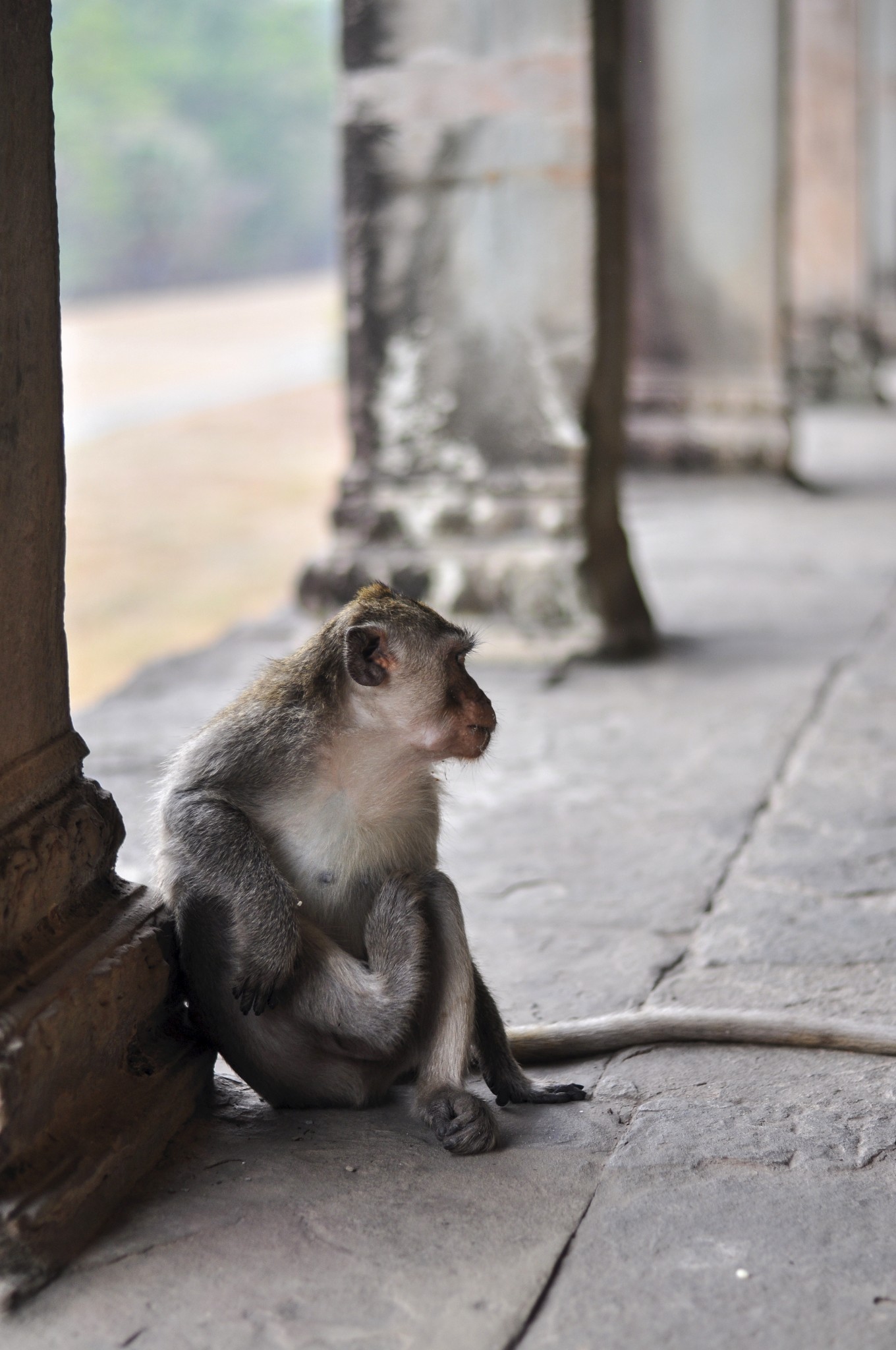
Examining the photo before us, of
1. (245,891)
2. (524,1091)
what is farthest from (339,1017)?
(524,1091)

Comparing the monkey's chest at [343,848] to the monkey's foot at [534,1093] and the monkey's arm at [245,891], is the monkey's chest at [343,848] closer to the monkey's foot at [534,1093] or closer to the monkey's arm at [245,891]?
the monkey's arm at [245,891]

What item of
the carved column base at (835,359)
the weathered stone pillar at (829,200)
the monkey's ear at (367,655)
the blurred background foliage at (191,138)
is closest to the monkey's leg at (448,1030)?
the monkey's ear at (367,655)

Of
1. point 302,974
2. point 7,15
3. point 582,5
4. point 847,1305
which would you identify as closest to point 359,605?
point 302,974

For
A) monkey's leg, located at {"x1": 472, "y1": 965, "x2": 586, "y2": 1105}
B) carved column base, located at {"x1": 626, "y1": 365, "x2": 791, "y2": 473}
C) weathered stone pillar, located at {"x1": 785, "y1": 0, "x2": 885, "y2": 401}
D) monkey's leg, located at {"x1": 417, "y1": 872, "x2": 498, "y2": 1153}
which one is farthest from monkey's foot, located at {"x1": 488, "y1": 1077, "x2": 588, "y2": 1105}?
weathered stone pillar, located at {"x1": 785, "y1": 0, "x2": 885, "y2": 401}

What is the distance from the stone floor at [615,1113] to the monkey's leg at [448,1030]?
61mm

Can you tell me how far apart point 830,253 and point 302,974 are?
1337cm

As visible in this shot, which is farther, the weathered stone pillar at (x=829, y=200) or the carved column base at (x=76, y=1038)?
the weathered stone pillar at (x=829, y=200)

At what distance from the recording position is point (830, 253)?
14.7 metres

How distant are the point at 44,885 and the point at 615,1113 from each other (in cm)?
110

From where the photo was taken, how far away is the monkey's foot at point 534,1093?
2855mm

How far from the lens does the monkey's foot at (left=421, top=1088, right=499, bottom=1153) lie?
263 cm

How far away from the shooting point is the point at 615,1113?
2814mm

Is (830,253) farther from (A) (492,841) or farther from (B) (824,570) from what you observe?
(A) (492,841)

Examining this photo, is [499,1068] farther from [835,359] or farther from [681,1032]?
[835,359]
